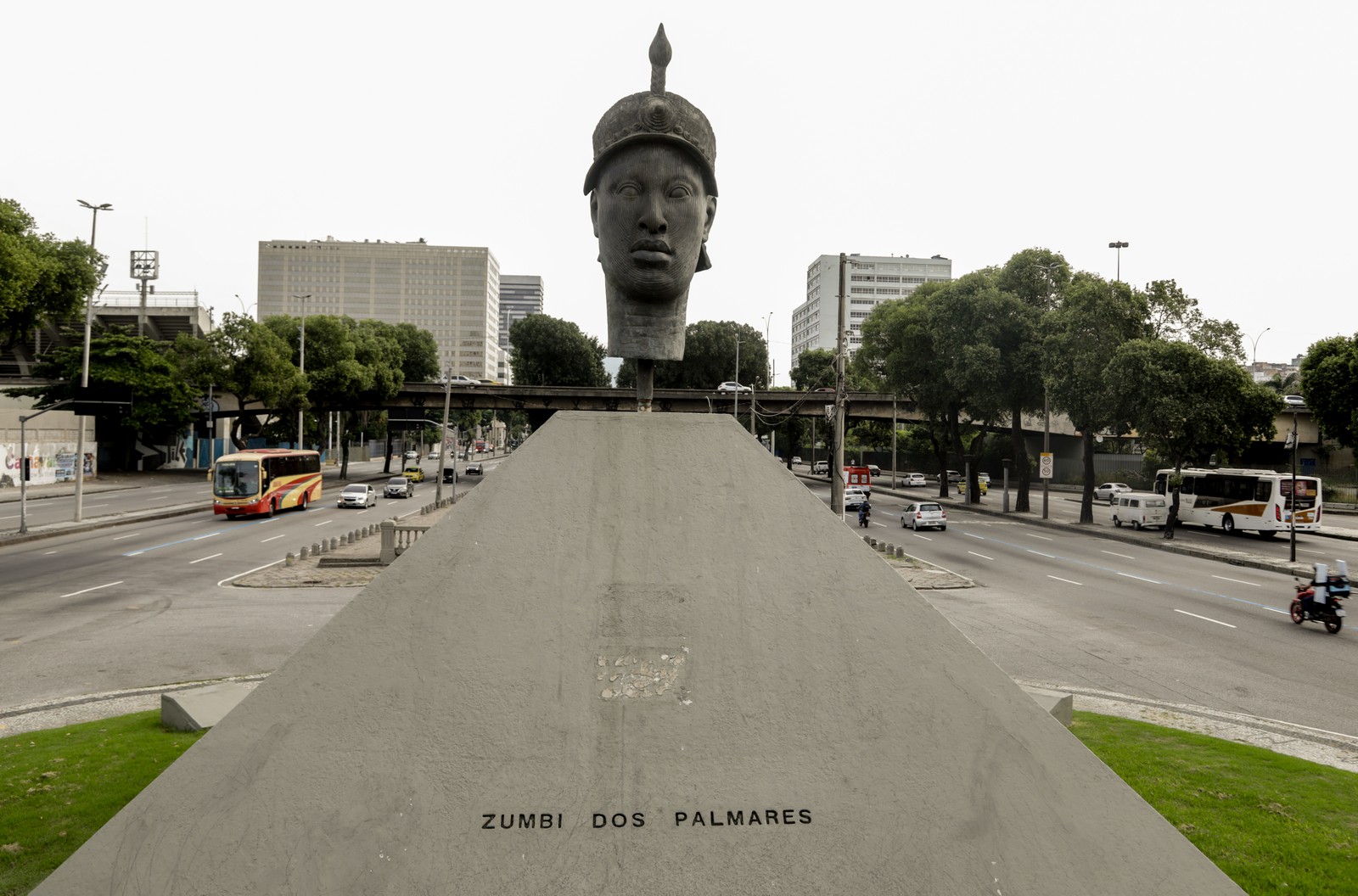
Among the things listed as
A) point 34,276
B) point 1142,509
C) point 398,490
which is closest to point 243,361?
point 398,490

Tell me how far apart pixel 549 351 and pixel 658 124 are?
2115 inches

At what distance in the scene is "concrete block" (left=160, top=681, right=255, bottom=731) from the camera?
841cm

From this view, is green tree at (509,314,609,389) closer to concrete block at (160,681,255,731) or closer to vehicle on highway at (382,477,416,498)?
vehicle on highway at (382,477,416,498)

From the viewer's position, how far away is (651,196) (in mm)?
7488

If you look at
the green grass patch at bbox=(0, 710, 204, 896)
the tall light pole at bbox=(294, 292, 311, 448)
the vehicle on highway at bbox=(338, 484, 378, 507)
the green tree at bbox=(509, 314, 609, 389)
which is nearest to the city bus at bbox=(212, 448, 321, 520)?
the vehicle on highway at bbox=(338, 484, 378, 507)

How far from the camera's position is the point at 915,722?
16.2 ft

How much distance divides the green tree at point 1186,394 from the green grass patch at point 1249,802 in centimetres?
2626

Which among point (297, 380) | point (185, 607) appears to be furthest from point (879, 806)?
point (297, 380)

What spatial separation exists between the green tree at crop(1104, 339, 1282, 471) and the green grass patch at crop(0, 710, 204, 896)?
3379cm

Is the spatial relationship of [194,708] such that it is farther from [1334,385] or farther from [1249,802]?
[1334,385]

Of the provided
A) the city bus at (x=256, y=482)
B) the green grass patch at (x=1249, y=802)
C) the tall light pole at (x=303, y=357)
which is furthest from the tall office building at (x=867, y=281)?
the green grass patch at (x=1249, y=802)

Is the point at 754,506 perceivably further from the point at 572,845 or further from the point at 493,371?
the point at 493,371

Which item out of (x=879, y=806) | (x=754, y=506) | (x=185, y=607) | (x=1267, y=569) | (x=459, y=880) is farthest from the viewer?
(x=1267, y=569)

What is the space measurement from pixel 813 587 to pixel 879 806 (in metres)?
1.42
